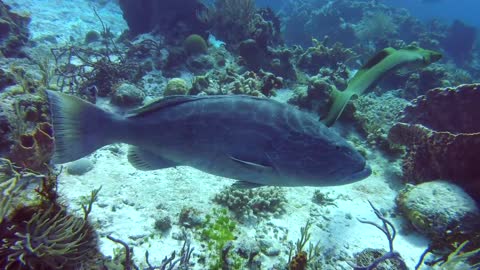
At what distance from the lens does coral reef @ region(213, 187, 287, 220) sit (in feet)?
15.0

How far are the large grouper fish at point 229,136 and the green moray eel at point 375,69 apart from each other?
2.82m

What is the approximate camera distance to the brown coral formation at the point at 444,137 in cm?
497

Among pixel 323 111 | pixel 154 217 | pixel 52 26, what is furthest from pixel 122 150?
pixel 52 26

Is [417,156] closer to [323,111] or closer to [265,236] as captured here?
[323,111]

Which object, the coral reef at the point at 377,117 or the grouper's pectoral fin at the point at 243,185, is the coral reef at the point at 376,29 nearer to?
the coral reef at the point at 377,117

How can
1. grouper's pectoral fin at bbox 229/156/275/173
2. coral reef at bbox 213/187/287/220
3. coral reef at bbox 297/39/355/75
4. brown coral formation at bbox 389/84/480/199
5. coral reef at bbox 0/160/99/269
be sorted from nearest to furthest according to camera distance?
coral reef at bbox 0/160/99/269 < grouper's pectoral fin at bbox 229/156/275/173 < coral reef at bbox 213/187/287/220 < brown coral formation at bbox 389/84/480/199 < coral reef at bbox 297/39/355/75

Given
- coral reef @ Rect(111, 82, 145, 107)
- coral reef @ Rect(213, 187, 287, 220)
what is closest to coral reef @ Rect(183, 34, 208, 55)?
coral reef @ Rect(111, 82, 145, 107)

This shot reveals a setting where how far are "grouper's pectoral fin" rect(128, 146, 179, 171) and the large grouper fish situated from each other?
15 centimetres

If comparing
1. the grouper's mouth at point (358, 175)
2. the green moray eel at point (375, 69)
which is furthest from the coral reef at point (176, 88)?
the grouper's mouth at point (358, 175)

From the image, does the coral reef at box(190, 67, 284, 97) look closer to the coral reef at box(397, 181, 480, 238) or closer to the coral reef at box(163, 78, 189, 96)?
the coral reef at box(163, 78, 189, 96)

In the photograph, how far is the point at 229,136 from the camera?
3.12 metres

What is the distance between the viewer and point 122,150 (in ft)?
19.1

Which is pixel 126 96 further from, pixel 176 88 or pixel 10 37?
pixel 10 37

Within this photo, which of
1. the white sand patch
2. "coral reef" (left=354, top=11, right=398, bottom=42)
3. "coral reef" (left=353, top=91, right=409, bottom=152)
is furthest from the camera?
"coral reef" (left=354, top=11, right=398, bottom=42)
